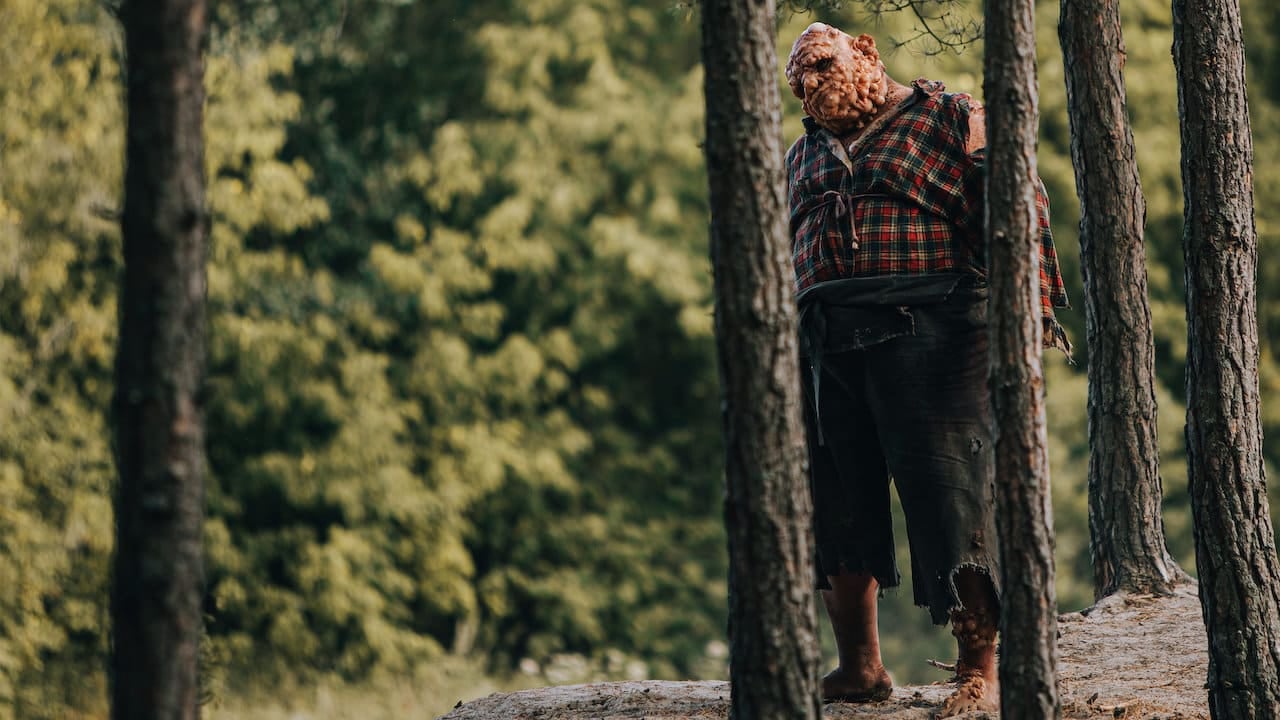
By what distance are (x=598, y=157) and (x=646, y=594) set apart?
4.40 metres

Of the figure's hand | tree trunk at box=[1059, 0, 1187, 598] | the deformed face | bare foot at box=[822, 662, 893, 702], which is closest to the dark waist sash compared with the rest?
the figure's hand

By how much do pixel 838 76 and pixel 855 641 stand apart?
1.70 m

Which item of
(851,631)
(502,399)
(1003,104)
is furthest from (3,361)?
(1003,104)

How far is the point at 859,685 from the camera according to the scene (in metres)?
4.47

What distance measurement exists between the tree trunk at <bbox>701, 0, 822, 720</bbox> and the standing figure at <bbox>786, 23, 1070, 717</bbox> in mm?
997

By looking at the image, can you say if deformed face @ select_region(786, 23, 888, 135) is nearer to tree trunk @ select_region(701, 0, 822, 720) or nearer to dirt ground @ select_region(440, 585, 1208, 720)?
tree trunk @ select_region(701, 0, 822, 720)

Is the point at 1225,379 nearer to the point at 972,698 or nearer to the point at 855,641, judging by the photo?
the point at 972,698

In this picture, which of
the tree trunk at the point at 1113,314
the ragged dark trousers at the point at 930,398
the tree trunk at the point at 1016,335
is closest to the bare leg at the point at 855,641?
the ragged dark trousers at the point at 930,398

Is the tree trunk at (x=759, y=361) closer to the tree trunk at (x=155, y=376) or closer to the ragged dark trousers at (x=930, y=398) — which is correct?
the ragged dark trousers at (x=930, y=398)

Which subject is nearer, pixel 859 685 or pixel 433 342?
pixel 859 685

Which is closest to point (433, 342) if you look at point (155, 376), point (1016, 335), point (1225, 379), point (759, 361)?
point (1225, 379)

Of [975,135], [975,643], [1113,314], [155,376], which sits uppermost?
[975,135]

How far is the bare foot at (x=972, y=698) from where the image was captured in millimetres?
4199

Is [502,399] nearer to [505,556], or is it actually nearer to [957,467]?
[505,556]
